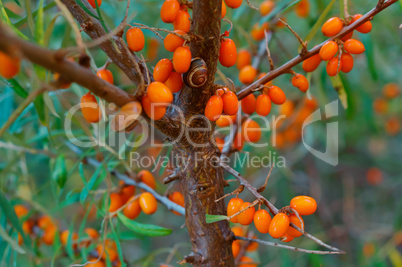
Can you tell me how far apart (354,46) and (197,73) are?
0.22 m

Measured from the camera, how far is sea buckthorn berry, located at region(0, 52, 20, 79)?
0.25 metres

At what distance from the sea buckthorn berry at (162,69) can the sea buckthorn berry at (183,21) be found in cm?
5

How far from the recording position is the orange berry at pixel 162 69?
406 millimetres

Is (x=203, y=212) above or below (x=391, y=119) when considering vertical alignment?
below

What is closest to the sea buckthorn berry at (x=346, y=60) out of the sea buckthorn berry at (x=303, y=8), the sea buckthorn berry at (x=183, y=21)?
the sea buckthorn berry at (x=183, y=21)

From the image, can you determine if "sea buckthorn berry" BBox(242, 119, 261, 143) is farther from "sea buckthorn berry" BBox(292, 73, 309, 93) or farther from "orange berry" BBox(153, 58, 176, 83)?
"orange berry" BBox(153, 58, 176, 83)

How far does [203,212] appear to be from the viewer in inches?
19.5

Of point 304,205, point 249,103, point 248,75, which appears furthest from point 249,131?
point 304,205

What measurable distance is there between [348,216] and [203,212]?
103 cm

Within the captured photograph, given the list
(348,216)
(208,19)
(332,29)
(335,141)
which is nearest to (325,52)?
(332,29)

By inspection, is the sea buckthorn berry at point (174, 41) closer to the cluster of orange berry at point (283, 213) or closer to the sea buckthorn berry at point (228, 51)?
the sea buckthorn berry at point (228, 51)

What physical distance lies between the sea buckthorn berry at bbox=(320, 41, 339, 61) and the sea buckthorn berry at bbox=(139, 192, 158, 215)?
340 mm

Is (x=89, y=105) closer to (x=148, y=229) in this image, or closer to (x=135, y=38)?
(x=135, y=38)

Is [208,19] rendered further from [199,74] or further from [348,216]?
[348,216]
